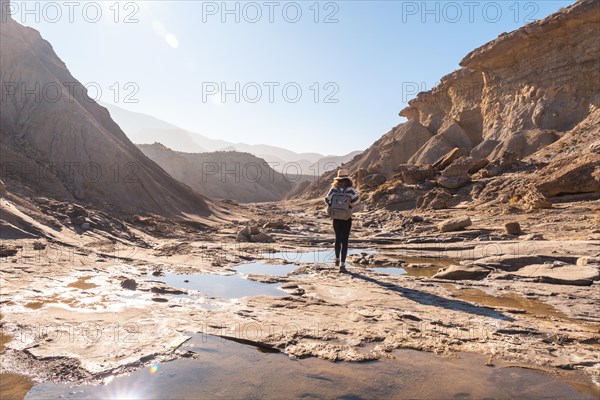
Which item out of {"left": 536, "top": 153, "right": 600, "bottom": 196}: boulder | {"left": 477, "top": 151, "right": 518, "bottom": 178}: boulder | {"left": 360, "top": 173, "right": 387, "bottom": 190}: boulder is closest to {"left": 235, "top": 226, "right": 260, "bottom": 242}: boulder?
{"left": 536, "top": 153, "right": 600, "bottom": 196}: boulder

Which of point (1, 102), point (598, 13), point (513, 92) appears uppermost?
point (598, 13)

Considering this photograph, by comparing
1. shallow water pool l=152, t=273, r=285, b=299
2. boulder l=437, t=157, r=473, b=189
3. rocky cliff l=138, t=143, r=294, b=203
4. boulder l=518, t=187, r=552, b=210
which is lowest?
shallow water pool l=152, t=273, r=285, b=299

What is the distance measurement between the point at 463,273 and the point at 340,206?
2.20m

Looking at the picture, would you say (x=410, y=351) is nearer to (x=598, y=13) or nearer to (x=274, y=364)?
(x=274, y=364)

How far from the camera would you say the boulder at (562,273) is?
534cm

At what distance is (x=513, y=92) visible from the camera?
31.4 metres

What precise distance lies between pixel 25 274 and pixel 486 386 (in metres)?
5.47

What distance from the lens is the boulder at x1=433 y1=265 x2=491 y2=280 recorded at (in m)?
6.15

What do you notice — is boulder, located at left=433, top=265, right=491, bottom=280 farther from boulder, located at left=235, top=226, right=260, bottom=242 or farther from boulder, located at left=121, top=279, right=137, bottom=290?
boulder, located at left=235, top=226, right=260, bottom=242

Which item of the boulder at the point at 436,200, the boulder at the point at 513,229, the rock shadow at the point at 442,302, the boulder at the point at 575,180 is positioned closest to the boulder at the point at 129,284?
the rock shadow at the point at 442,302

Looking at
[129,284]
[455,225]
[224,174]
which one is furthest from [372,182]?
[224,174]

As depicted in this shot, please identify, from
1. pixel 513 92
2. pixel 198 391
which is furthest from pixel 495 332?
pixel 513 92

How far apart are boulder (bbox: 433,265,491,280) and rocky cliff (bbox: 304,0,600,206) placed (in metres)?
13.9

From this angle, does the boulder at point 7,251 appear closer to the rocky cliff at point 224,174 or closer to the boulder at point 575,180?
the boulder at point 575,180
